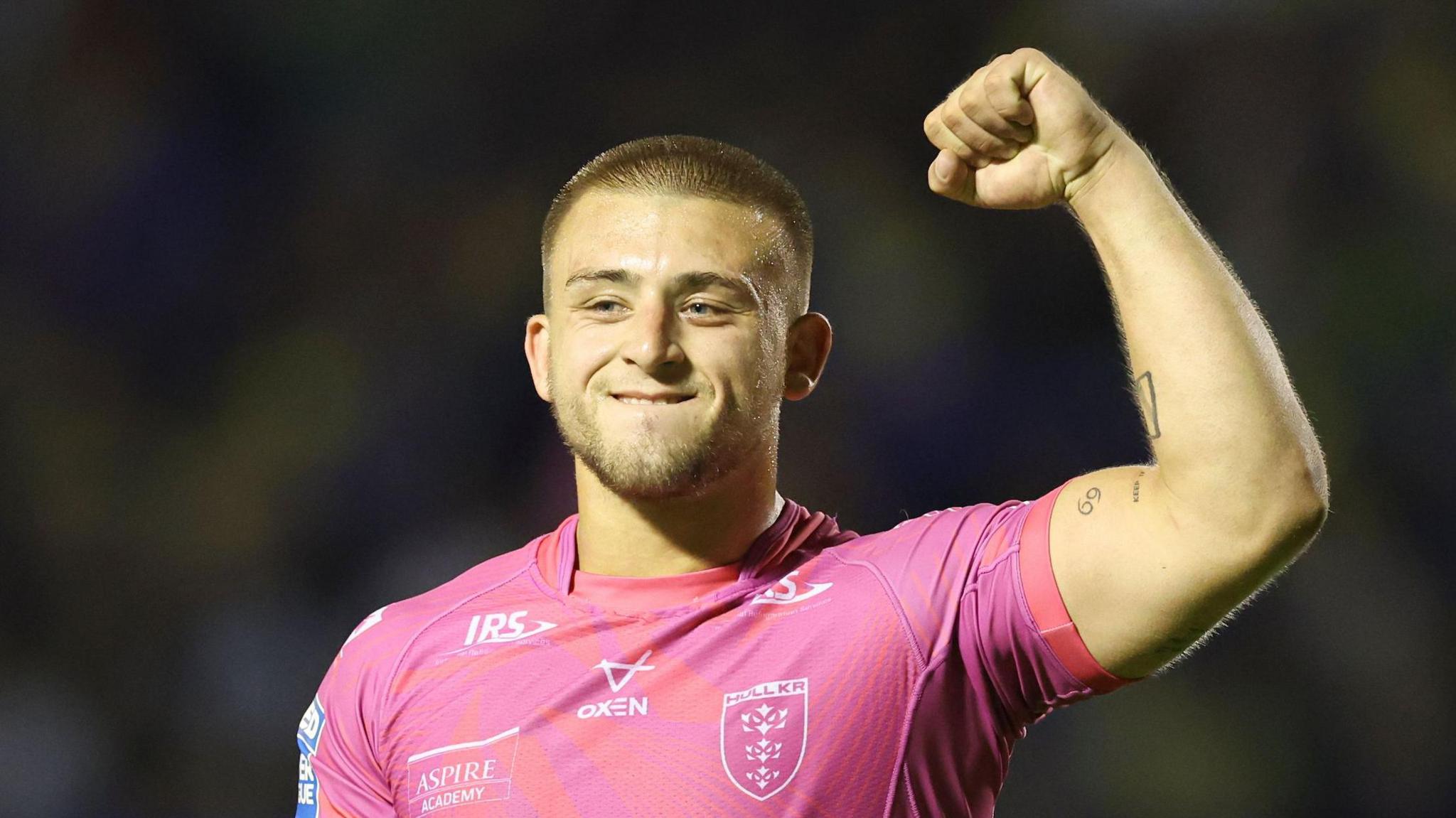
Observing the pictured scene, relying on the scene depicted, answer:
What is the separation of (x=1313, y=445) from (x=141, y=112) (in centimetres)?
382

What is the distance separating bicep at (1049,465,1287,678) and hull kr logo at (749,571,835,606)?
40 centimetres

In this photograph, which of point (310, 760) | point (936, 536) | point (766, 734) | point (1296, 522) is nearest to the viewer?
point (1296, 522)

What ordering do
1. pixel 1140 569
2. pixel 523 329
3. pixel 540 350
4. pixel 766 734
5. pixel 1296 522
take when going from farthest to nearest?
1. pixel 523 329
2. pixel 540 350
3. pixel 766 734
4. pixel 1140 569
5. pixel 1296 522

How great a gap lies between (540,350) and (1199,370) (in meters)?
1.29

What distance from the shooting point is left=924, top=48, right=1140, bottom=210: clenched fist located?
6.13ft

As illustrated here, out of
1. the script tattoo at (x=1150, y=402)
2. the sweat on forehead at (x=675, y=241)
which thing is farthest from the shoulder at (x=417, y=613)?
the script tattoo at (x=1150, y=402)

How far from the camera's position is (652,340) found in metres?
2.23

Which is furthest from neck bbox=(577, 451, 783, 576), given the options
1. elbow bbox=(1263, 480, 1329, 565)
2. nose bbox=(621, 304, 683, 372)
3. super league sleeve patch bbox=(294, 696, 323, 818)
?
elbow bbox=(1263, 480, 1329, 565)

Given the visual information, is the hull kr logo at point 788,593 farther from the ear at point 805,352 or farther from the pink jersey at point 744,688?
the ear at point 805,352

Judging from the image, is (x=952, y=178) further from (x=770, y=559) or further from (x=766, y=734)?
(x=766, y=734)

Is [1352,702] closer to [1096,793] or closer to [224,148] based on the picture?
[1096,793]

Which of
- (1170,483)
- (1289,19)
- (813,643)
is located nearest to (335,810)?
(813,643)

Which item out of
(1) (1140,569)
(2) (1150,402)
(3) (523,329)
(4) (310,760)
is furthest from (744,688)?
(3) (523,329)

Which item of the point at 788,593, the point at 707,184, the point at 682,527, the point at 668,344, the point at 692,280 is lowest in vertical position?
the point at 788,593
